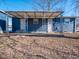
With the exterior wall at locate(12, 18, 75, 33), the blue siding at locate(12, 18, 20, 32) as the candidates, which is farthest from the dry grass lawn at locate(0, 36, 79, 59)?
the blue siding at locate(12, 18, 20, 32)

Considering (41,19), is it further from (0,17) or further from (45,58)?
(45,58)

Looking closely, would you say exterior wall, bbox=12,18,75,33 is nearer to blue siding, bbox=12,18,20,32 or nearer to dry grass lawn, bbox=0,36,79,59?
blue siding, bbox=12,18,20,32

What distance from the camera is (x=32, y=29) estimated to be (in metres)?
25.0

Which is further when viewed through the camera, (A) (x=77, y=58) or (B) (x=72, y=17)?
(B) (x=72, y=17)

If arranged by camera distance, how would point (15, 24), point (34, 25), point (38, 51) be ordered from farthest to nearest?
point (15, 24) → point (34, 25) → point (38, 51)

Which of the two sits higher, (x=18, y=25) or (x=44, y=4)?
(x=44, y=4)

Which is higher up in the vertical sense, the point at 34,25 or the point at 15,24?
the point at 15,24

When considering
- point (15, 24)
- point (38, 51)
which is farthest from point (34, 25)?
point (38, 51)

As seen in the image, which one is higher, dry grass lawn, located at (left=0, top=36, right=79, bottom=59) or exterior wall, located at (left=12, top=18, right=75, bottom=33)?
exterior wall, located at (left=12, top=18, right=75, bottom=33)

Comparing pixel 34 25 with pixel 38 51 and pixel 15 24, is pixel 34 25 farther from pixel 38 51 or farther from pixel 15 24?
pixel 38 51

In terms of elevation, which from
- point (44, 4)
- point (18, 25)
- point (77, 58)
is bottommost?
point (77, 58)

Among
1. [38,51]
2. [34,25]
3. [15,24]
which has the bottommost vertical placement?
[38,51]

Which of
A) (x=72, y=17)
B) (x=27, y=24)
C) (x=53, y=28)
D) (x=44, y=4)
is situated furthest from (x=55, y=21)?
(x=44, y=4)

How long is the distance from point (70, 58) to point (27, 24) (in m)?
19.2
